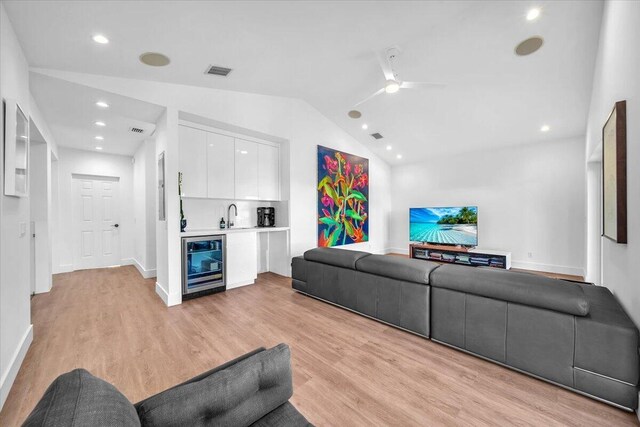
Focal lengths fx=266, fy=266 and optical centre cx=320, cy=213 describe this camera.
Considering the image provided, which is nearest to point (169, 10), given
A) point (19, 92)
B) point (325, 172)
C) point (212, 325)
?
point (19, 92)

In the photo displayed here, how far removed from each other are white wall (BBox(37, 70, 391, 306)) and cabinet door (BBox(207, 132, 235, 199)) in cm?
38

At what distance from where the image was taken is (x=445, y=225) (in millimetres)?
6145

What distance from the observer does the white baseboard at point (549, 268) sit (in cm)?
482

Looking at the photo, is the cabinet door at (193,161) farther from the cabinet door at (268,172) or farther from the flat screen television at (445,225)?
the flat screen television at (445,225)

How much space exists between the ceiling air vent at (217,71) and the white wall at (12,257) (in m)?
1.61

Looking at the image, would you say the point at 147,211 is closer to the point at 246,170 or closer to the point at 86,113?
the point at 86,113

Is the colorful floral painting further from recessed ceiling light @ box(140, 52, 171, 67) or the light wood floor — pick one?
recessed ceiling light @ box(140, 52, 171, 67)

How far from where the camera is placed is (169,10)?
2188mm

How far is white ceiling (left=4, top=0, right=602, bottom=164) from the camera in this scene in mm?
2270

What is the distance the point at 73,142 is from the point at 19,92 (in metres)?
3.34

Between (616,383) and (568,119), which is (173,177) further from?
(568,119)

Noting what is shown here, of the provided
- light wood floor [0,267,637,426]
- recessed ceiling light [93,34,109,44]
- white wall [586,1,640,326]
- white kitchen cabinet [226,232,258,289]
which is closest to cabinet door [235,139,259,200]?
white kitchen cabinet [226,232,258,289]

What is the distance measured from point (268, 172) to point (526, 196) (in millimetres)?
5168

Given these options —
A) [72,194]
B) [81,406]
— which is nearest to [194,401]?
[81,406]
